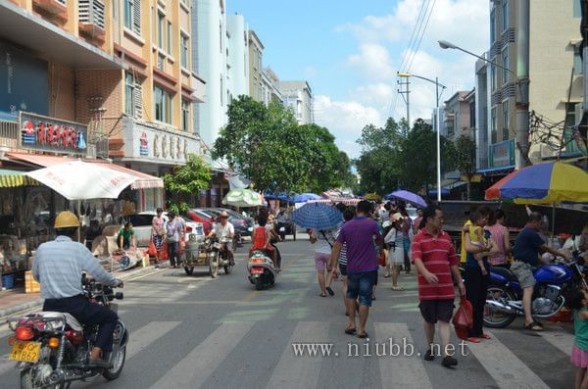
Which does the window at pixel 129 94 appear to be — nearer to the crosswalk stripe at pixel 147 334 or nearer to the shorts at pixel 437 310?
the crosswalk stripe at pixel 147 334

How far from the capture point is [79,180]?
1418cm

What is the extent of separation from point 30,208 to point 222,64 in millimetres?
33433

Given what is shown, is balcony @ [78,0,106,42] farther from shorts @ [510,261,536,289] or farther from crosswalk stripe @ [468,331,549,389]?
crosswalk stripe @ [468,331,549,389]

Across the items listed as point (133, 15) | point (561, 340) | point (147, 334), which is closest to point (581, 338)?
point (561, 340)

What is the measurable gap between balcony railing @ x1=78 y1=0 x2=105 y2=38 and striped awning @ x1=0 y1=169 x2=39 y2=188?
29.2 feet

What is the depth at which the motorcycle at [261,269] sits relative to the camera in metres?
13.6

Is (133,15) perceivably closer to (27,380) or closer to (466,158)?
(27,380)

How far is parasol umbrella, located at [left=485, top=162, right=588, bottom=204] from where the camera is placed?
1044cm

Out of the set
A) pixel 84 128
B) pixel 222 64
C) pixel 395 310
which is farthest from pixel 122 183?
pixel 222 64

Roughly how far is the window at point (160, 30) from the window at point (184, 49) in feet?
9.72

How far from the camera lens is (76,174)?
14.3m

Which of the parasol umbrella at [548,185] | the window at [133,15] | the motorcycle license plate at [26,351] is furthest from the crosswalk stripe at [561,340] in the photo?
the window at [133,15]

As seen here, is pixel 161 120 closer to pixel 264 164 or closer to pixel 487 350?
pixel 264 164

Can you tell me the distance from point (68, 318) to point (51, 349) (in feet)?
1.00
